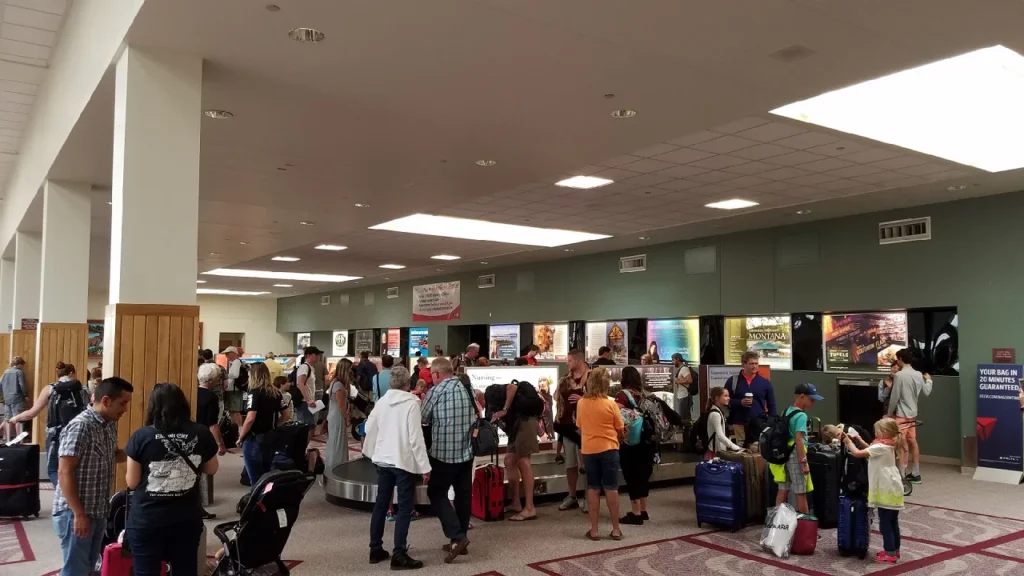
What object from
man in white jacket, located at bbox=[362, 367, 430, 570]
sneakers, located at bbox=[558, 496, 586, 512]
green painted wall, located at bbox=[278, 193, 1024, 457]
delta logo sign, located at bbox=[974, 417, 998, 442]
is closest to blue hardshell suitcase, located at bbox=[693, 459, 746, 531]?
sneakers, located at bbox=[558, 496, 586, 512]

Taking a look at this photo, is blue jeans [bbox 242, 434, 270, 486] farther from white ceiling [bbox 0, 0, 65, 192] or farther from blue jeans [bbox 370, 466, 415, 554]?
white ceiling [bbox 0, 0, 65, 192]

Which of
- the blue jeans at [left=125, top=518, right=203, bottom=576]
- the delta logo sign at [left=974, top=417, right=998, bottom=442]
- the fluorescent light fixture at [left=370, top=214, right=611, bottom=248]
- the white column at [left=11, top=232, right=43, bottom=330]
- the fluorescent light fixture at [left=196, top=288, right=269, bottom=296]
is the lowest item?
the delta logo sign at [left=974, top=417, right=998, bottom=442]

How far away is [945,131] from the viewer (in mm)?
9031

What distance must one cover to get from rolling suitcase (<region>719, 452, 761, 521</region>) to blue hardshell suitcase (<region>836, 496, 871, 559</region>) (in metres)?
1.31

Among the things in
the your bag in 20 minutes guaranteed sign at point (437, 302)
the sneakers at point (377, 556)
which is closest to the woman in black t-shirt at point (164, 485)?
the sneakers at point (377, 556)

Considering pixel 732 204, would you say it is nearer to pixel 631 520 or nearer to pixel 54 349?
pixel 631 520

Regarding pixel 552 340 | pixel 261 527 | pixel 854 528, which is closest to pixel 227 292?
pixel 552 340

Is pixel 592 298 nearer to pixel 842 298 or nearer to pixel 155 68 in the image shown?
pixel 842 298

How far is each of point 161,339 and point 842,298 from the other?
12.3 metres

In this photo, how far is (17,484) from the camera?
25.1ft

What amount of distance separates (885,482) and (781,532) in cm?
98

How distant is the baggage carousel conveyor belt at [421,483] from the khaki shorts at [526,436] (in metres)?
0.91

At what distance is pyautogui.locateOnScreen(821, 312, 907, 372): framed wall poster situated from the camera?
1311 centimetres

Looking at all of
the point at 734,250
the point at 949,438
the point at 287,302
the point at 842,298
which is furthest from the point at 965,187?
the point at 287,302
